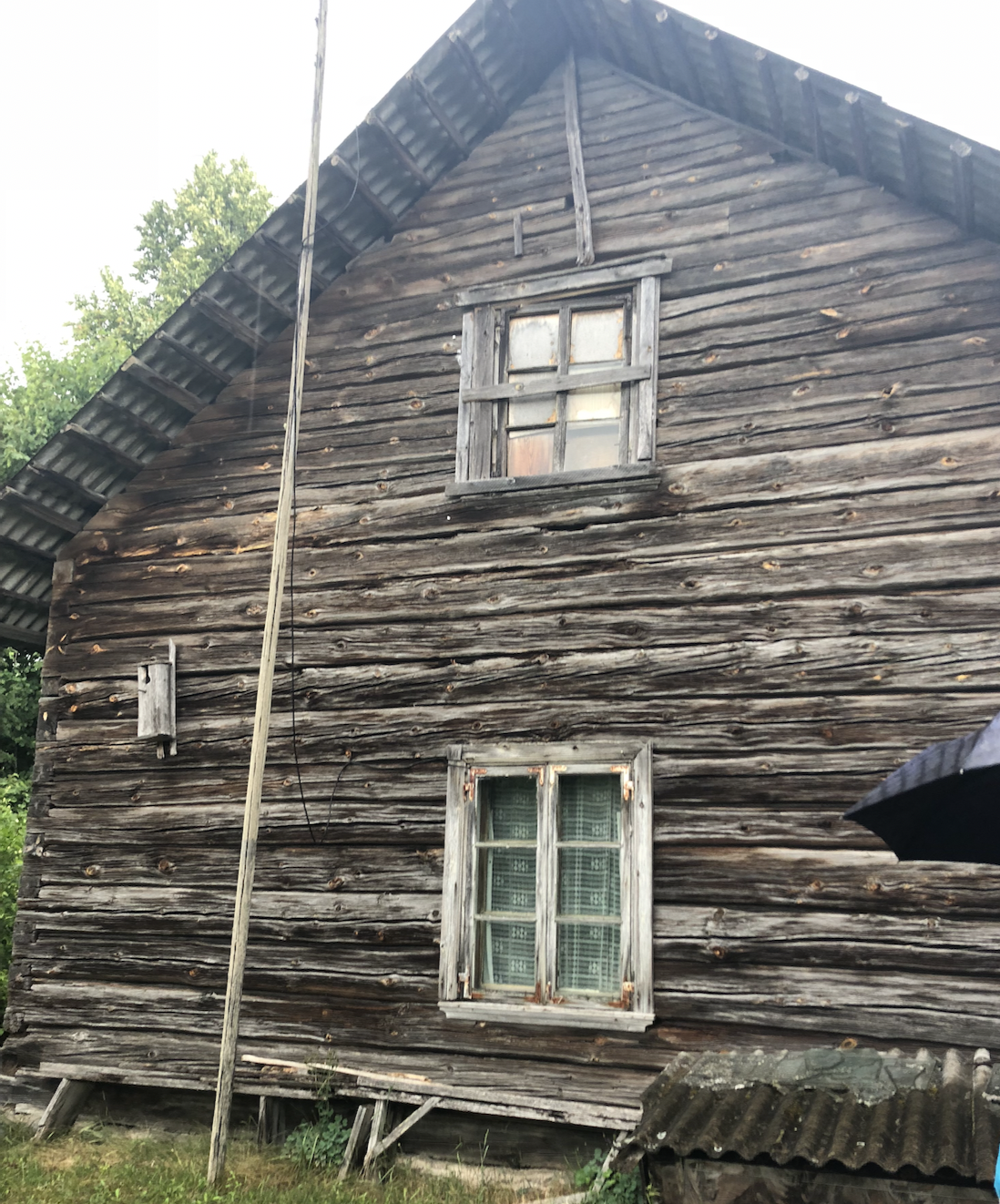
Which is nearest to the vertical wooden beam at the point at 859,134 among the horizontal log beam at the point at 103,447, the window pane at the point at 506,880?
the window pane at the point at 506,880

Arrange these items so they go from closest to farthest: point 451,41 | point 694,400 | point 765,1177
Result: point 765,1177
point 694,400
point 451,41

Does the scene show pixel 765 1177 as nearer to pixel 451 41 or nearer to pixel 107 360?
pixel 451 41

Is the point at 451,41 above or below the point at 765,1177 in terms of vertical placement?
above

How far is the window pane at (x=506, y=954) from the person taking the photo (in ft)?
22.0

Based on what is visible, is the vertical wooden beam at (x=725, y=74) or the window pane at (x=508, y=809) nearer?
the window pane at (x=508, y=809)

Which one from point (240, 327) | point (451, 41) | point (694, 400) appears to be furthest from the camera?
point (240, 327)

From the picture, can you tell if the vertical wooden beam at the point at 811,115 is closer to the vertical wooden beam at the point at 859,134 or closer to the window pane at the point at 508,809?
the vertical wooden beam at the point at 859,134

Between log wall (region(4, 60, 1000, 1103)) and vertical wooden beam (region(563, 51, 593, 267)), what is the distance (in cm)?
11

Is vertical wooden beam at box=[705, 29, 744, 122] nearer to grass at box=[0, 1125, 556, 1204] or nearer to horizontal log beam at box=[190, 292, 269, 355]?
horizontal log beam at box=[190, 292, 269, 355]

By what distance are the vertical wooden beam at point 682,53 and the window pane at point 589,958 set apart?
575 centimetres

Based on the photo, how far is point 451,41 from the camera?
769 centimetres

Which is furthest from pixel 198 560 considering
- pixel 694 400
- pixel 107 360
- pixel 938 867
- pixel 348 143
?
pixel 107 360

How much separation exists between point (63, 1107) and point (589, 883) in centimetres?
414

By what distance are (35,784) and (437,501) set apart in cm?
386
